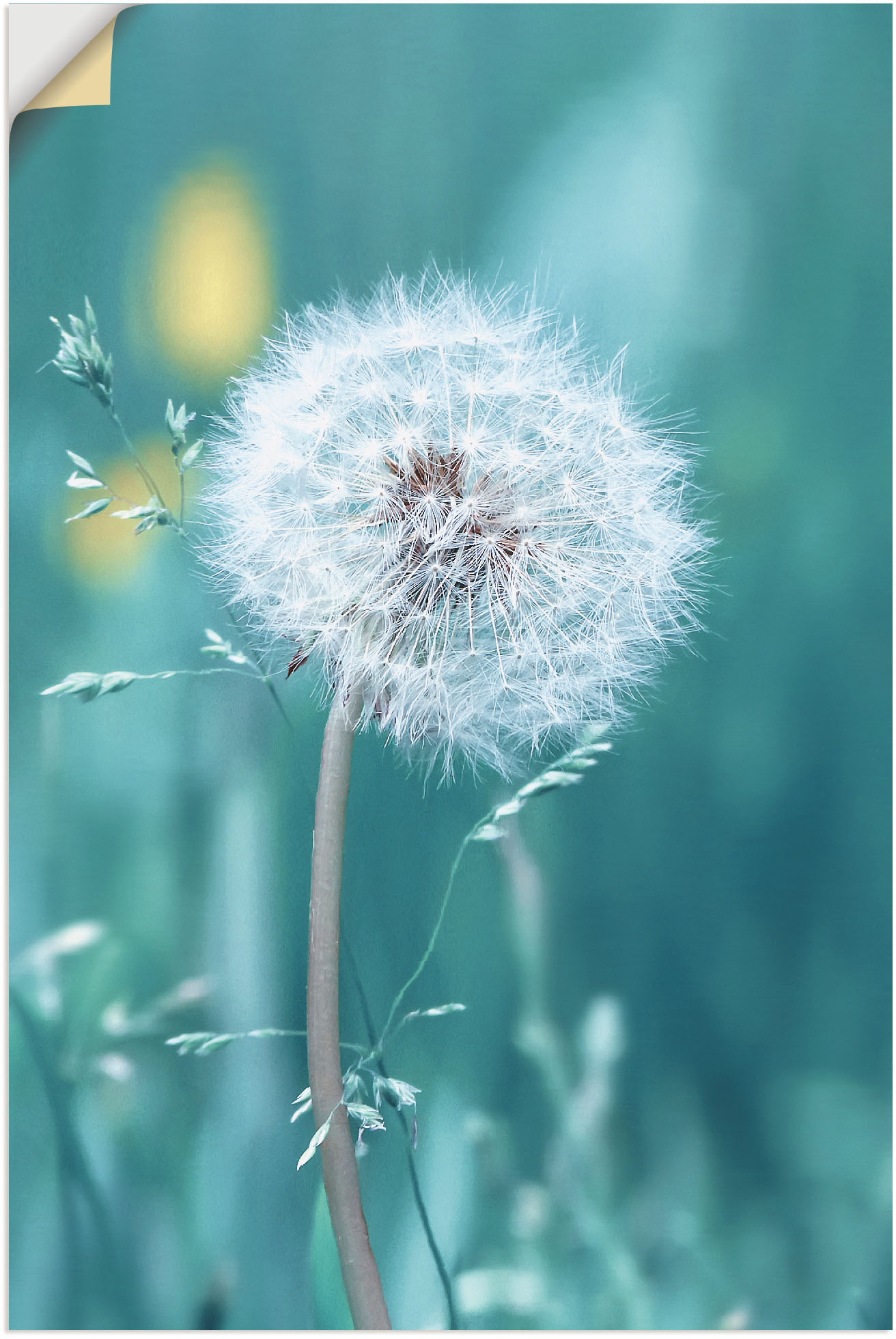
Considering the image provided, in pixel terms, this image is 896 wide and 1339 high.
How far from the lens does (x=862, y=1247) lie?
1.38 m

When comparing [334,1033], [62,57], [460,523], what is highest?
[62,57]

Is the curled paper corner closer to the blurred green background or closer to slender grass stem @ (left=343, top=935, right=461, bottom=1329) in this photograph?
the blurred green background

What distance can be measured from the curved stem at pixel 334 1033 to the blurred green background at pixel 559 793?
43mm

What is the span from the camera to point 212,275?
1371mm

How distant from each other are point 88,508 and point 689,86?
3.57 feet

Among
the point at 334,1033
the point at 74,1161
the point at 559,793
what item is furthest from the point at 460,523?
the point at 74,1161

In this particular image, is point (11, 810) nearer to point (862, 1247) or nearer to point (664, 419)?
point (664, 419)

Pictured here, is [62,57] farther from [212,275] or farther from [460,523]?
[460,523]

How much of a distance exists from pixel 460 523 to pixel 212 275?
0.58 meters

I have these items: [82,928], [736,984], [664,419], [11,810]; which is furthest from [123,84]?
[736,984]

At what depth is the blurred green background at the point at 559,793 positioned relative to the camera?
136 cm

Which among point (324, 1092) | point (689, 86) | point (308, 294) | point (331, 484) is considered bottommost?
point (324, 1092)

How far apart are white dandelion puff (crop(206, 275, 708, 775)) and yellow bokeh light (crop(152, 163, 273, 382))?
0.08 m

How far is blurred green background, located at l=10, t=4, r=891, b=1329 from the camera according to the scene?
136 centimetres
